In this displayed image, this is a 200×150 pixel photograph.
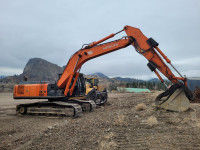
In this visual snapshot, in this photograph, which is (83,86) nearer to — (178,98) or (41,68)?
(178,98)

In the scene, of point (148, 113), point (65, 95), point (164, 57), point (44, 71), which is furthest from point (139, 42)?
point (44, 71)

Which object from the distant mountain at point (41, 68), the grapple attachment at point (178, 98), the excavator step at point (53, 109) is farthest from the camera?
the distant mountain at point (41, 68)

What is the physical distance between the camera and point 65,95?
11156 millimetres

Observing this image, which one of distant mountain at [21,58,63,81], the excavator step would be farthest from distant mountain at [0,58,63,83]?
the excavator step

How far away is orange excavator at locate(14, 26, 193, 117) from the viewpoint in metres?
9.12

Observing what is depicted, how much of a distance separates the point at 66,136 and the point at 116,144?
6.21 ft

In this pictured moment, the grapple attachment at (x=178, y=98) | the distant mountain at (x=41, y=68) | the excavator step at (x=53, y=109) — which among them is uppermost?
the distant mountain at (x=41, y=68)

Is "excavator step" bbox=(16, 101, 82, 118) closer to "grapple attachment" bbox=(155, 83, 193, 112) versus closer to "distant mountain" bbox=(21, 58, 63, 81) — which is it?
"grapple attachment" bbox=(155, 83, 193, 112)

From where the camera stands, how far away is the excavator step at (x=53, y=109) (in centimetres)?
988

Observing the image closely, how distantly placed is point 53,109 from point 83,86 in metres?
3.08

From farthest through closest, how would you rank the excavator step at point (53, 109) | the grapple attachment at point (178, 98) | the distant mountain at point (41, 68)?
1. the distant mountain at point (41, 68)
2. the excavator step at point (53, 109)
3. the grapple attachment at point (178, 98)

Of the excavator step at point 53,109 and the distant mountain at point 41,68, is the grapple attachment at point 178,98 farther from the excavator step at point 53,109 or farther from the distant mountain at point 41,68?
A: the distant mountain at point 41,68

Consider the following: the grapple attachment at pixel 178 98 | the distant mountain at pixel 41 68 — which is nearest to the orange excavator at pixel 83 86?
the grapple attachment at pixel 178 98

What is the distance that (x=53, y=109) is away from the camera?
10.4m
